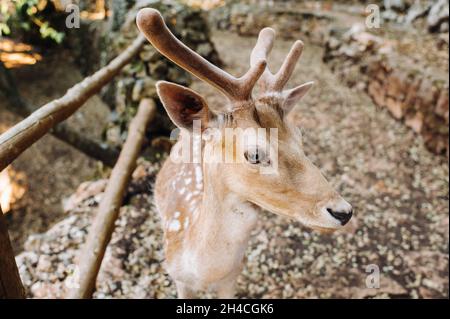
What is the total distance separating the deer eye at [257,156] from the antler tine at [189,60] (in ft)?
0.81

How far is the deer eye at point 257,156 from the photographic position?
61.5 inches

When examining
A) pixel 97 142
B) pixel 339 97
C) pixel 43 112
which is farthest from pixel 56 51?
pixel 43 112

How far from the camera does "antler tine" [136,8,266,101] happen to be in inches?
54.2

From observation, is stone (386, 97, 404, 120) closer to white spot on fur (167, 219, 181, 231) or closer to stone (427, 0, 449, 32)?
stone (427, 0, 449, 32)

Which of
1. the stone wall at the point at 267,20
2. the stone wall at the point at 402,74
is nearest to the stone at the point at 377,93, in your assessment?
the stone wall at the point at 402,74

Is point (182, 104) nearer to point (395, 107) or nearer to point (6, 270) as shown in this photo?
point (6, 270)

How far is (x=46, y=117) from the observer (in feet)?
7.59

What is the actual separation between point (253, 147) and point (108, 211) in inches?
70.2

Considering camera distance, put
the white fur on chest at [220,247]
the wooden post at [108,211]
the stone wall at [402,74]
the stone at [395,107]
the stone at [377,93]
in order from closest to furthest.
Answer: the white fur on chest at [220,247] → the wooden post at [108,211] → the stone wall at [402,74] → the stone at [395,107] → the stone at [377,93]

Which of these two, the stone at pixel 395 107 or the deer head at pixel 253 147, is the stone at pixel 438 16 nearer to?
the stone at pixel 395 107

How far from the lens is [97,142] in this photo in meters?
4.20

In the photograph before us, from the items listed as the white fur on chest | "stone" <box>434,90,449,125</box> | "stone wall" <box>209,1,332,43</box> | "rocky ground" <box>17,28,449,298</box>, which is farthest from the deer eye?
"stone wall" <box>209,1,332,43</box>
